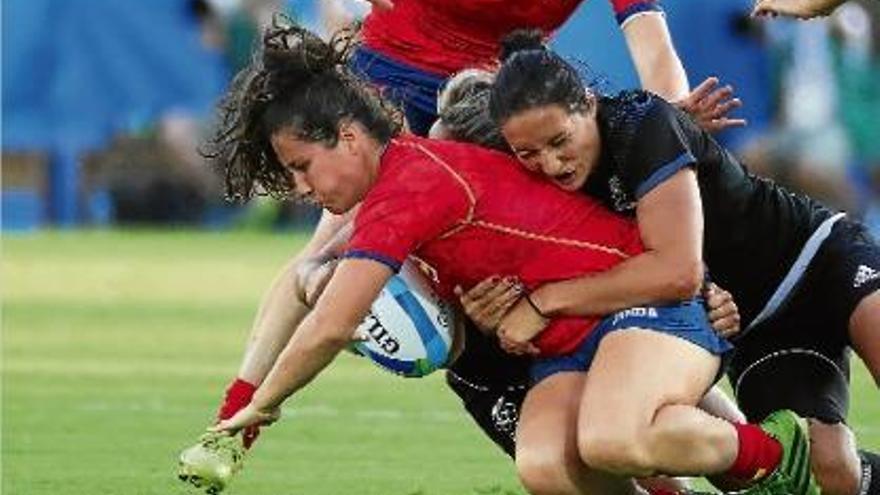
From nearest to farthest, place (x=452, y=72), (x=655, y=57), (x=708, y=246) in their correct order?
(x=708, y=246)
(x=655, y=57)
(x=452, y=72)

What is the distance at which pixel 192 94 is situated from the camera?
100 feet

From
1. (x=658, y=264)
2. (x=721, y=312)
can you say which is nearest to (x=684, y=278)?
(x=658, y=264)

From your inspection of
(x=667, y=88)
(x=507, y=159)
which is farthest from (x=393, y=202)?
(x=667, y=88)

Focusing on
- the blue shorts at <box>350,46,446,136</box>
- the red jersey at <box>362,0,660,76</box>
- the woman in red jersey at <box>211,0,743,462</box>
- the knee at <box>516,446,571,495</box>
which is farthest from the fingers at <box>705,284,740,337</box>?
the blue shorts at <box>350,46,446,136</box>

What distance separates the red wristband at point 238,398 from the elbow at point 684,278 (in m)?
1.55

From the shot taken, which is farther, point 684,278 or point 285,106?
point 285,106

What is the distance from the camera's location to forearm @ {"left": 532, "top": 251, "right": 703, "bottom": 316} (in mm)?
8547

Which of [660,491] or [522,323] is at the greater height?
[522,323]

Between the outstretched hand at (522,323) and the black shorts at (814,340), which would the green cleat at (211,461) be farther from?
the black shorts at (814,340)

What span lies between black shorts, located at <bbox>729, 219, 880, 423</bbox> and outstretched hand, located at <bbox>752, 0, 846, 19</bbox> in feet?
2.39

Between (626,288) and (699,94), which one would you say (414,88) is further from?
(626,288)

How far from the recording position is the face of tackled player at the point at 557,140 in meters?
8.43

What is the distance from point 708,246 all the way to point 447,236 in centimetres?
94

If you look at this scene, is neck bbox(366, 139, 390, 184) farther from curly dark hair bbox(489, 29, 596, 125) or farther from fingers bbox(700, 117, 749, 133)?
fingers bbox(700, 117, 749, 133)
